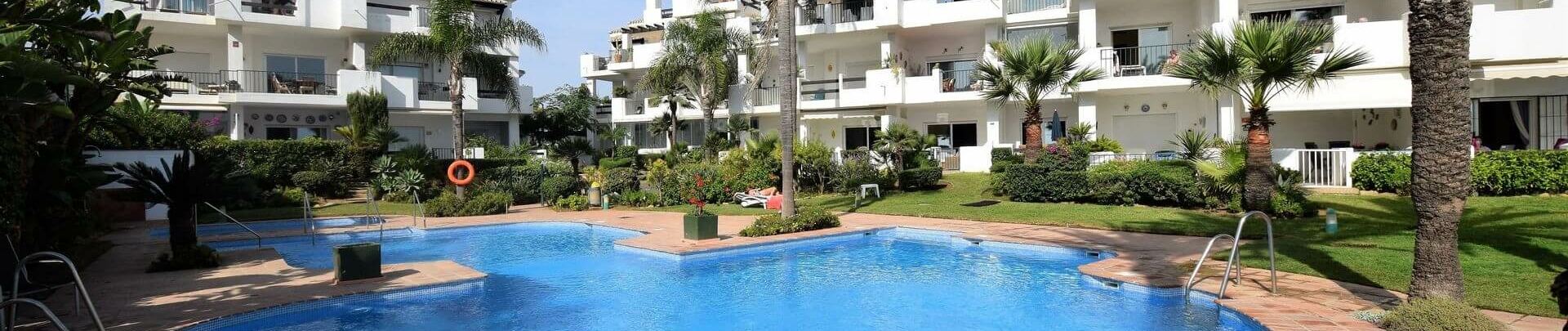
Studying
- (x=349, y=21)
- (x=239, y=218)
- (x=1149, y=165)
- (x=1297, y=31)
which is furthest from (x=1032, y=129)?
(x=349, y=21)

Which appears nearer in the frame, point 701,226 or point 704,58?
point 701,226

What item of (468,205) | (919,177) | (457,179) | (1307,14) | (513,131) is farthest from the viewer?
(513,131)

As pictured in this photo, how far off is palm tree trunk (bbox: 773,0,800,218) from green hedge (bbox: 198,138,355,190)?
16385mm

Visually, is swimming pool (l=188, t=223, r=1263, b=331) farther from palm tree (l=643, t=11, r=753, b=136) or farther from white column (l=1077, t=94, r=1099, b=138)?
palm tree (l=643, t=11, r=753, b=136)

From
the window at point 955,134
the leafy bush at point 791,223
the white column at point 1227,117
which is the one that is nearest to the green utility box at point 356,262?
the leafy bush at point 791,223

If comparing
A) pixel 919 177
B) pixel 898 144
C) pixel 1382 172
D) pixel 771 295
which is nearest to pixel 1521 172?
pixel 1382 172

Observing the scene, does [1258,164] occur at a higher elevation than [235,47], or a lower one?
lower

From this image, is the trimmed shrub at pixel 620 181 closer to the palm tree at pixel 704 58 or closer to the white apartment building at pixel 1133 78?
the white apartment building at pixel 1133 78

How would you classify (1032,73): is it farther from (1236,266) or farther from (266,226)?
(266,226)

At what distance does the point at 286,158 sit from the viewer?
2661 cm

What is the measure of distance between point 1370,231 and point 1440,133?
7.60 meters

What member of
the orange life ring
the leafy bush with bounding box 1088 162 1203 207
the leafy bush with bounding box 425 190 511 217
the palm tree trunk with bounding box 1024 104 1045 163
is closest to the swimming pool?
the leafy bush with bounding box 1088 162 1203 207

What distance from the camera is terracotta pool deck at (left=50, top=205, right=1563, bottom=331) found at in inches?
328

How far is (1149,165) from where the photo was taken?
63.7 ft
